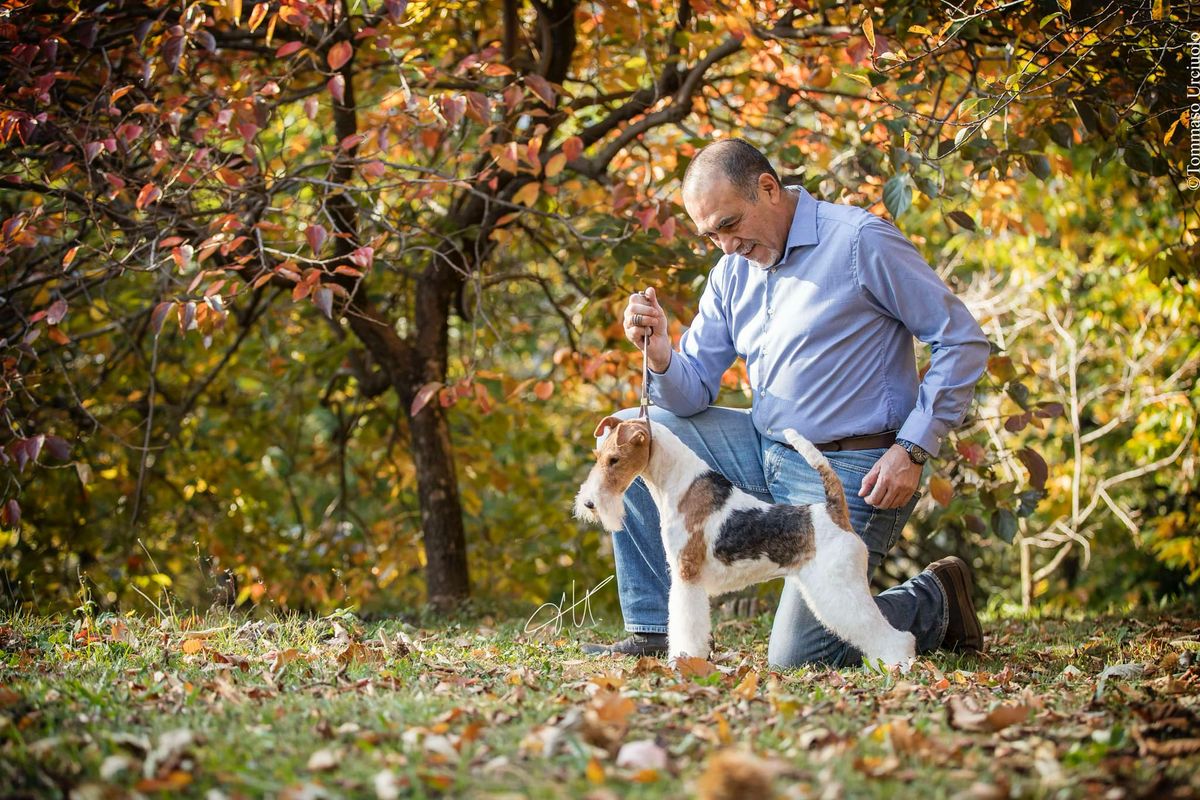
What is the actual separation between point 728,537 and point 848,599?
0.40 metres

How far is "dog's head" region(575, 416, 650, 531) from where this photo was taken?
9.84ft

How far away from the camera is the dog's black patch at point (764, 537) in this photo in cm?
305

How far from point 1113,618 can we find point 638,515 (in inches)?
110

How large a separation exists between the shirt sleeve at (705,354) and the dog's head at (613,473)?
0.66m

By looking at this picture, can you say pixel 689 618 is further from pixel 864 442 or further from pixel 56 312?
pixel 56 312

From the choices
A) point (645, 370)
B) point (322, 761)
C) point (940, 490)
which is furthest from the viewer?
point (940, 490)

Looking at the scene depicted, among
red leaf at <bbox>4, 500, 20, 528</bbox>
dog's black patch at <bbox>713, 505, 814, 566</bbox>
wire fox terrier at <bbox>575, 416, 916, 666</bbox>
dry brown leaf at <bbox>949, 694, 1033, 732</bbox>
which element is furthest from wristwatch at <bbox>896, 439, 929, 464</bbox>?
red leaf at <bbox>4, 500, 20, 528</bbox>

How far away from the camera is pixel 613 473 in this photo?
301 cm

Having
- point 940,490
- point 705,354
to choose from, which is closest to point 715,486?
point 705,354

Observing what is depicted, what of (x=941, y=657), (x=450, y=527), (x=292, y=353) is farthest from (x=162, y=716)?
(x=292, y=353)

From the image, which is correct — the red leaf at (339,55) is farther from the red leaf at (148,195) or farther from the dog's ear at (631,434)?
the dog's ear at (631,434)

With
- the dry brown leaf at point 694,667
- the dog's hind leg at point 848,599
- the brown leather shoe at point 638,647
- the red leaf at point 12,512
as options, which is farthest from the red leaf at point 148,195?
the dog's hind leg at point 848,599

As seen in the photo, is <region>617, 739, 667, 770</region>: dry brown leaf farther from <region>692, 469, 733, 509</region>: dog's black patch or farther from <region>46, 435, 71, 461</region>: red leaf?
<region>46, 435, 71, 461</region>: red leaf

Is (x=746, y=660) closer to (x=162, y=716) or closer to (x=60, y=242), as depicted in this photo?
(x=162, y=716)
